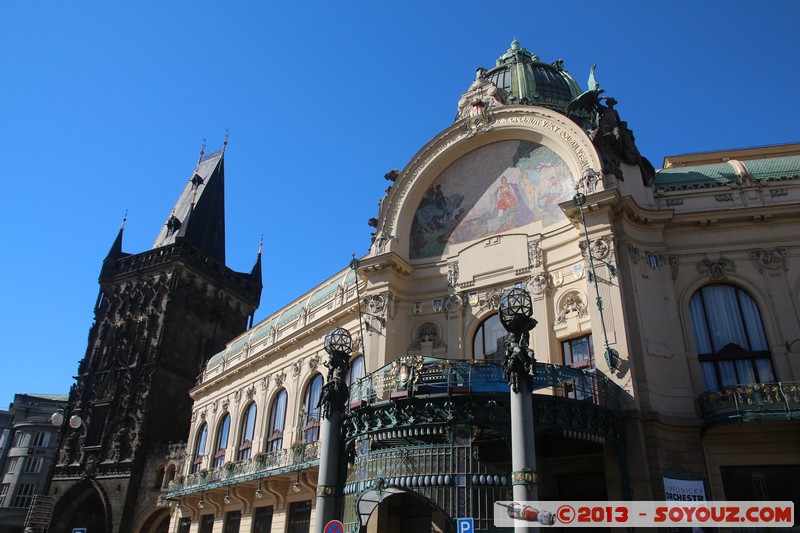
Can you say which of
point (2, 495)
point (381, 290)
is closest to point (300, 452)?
point (381, 290)

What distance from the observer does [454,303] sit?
23219 mm

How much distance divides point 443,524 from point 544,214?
11.2m

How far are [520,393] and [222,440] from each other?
85.4ft

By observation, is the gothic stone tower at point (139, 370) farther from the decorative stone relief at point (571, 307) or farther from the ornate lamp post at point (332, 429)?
the decorative stone relief at point (571, 307)

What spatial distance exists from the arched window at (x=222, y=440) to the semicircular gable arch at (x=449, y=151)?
16.9m

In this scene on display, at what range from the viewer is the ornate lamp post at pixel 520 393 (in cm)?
1343

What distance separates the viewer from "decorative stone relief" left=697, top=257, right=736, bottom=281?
19891mm

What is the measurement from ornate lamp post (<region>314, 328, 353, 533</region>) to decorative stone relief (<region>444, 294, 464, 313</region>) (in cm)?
563

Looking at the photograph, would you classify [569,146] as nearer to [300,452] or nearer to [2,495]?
[300,452]

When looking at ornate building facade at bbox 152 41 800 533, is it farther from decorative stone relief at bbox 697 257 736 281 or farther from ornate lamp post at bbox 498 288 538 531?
ornate lamp post at bbox 498 288 538 531

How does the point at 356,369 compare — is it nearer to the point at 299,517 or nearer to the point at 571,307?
the point at 299,517

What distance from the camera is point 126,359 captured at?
49406 mm

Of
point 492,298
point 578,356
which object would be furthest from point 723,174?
point 492,298

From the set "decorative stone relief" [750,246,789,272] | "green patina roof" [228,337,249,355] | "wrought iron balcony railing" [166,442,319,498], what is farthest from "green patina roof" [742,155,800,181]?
"green patina roof" [228,337,249,355]
